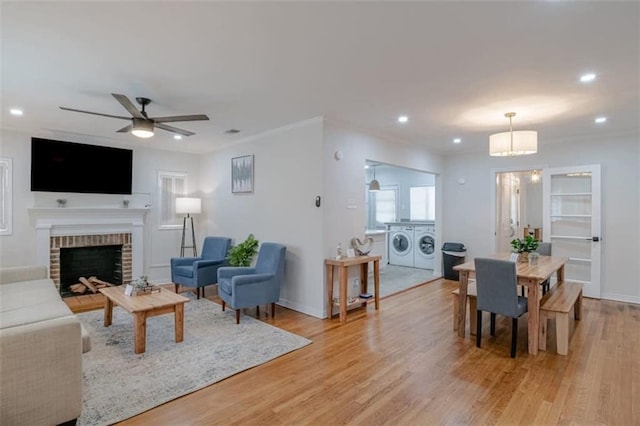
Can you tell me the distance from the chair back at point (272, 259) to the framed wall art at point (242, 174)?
48.2 inches

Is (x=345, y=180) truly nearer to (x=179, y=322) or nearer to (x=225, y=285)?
(x=225, y=285)

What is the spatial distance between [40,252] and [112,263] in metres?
1.10

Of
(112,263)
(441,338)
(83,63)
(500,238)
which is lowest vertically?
→ (441,338)

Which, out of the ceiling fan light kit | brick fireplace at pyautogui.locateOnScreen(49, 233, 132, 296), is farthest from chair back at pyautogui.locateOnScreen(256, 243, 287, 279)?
brick fireplace at pyautogui.locateOnScreen(49, 233, 132, 296)

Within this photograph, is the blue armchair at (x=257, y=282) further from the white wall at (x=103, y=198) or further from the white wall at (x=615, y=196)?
the white wall at (x=615, y=196)

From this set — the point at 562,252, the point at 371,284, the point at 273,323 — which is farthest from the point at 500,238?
the point at 273,323

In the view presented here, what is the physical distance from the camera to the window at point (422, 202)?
8617mm

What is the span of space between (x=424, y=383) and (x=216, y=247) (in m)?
4.04

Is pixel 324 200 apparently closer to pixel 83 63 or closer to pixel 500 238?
pixel 83 63

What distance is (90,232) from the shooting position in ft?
A: 18.0

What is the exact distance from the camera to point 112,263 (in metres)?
5.94

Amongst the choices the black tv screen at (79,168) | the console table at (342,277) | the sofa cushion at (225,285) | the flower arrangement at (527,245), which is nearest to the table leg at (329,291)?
the console table at (342,277)

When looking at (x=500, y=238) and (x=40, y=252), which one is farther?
(x=500, y=238)

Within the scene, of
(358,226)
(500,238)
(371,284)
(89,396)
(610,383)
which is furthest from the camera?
(500,238)
